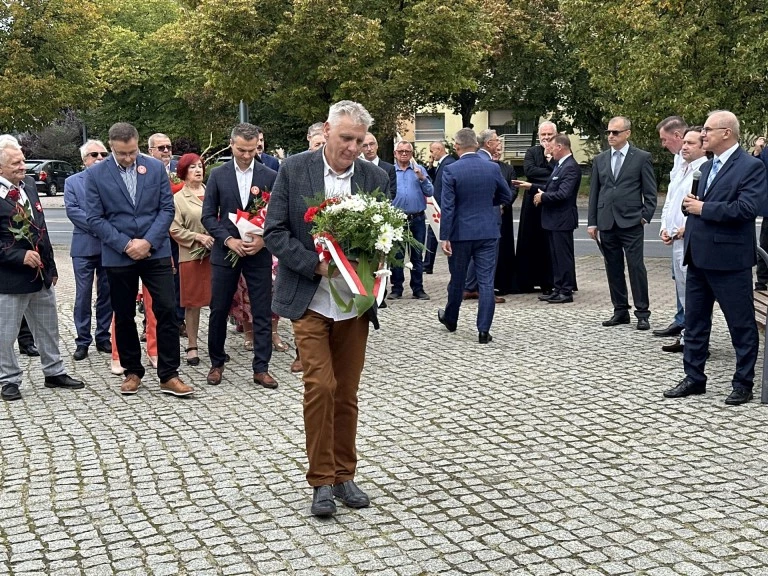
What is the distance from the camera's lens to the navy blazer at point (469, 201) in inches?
424

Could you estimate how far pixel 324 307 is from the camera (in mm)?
5672

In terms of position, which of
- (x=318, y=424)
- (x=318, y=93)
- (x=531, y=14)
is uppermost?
(x=531, y=14)

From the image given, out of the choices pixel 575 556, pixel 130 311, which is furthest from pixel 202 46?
pixel 575 556

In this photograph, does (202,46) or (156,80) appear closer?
(202,46)

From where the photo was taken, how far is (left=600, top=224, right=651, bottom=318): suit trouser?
11281 mm

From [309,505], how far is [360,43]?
23.5 metres

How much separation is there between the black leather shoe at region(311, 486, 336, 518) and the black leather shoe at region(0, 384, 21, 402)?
397cm

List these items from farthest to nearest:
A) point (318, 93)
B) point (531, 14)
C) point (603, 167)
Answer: point (531, 14) < point (318, 93) < point (603, 167)

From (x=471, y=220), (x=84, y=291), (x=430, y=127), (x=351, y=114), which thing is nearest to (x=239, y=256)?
(x=84, y=291)

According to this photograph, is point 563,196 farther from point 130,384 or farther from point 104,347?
point 130,384

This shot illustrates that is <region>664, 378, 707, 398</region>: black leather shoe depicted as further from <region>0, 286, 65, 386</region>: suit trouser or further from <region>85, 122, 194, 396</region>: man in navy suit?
<region>0, 286, 65, 386</region>: suit trouser

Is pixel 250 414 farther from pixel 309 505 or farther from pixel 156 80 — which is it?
pixel 156 80

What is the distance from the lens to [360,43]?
27.9 metres

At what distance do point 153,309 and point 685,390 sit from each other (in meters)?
4.32
